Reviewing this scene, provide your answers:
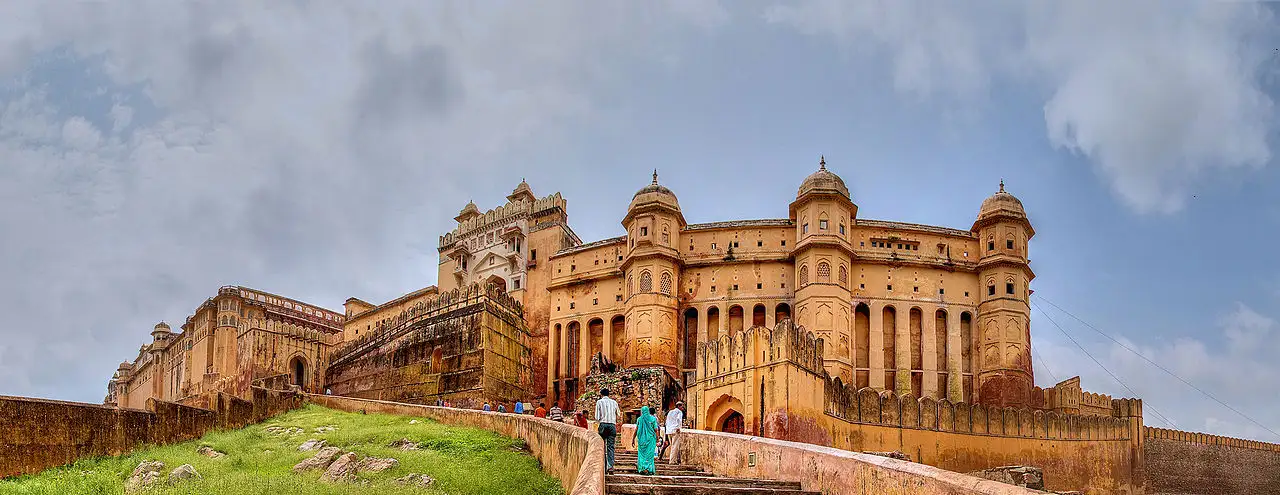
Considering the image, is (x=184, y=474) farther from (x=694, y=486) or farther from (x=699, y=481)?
(x=694, y=486)

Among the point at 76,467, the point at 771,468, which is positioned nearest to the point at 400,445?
the point at 76,467

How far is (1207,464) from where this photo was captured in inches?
1689

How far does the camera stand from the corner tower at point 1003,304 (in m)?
41.9

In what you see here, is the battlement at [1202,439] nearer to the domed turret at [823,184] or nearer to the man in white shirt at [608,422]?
the domed turret at [823,184]

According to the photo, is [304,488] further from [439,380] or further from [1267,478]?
Answer: [1267,478]

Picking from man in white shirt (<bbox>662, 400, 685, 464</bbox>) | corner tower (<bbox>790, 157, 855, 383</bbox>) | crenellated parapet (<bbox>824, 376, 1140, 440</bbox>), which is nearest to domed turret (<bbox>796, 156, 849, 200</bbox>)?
corner tower (<bbox>790, 157, 855, 383</bbox>)

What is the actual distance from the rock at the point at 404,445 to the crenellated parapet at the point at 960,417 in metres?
12.2

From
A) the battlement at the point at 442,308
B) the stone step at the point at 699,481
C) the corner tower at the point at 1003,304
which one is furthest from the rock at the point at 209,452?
the corner tower at the point at 1003,304

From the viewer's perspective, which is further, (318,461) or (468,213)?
(468,213)

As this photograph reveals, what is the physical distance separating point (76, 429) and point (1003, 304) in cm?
3661

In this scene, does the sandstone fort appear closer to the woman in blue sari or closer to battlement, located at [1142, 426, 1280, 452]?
battlement, located at [1142, 426, 1280, 452]

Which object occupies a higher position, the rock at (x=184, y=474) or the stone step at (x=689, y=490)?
the stone step at (x=689, y=490)

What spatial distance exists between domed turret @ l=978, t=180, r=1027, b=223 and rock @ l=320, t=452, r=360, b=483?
1366 inches

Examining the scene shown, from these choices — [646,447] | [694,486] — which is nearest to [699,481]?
[694,486]
